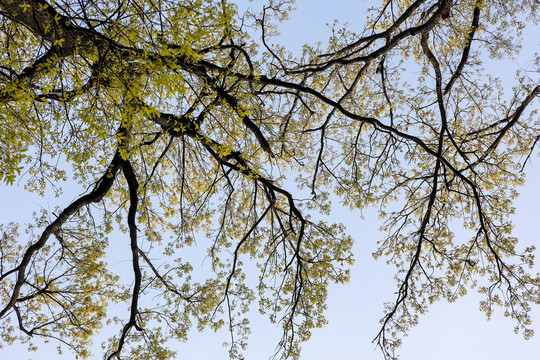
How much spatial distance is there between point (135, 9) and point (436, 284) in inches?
268

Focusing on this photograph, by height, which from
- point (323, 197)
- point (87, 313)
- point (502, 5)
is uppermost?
point (502, 5)

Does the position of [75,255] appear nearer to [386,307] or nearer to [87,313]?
[87,313]

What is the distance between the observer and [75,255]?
674 cm

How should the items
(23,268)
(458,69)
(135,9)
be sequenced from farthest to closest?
(458,69)
(23,268)
(135,9)

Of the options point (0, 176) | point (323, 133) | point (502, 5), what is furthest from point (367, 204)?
point (0, 176)

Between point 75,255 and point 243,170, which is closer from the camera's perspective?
point 243,170

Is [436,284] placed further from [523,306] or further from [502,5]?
[502,5]

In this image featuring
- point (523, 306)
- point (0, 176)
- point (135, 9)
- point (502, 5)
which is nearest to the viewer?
point (0, 176)

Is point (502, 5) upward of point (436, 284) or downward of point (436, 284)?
upward

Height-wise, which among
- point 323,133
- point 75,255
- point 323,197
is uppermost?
point 323,133

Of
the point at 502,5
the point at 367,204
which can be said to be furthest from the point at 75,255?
the point at 502,5

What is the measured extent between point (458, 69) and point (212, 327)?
7.21 meters

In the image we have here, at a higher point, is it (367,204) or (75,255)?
(367,204)

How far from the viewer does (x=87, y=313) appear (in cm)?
671
